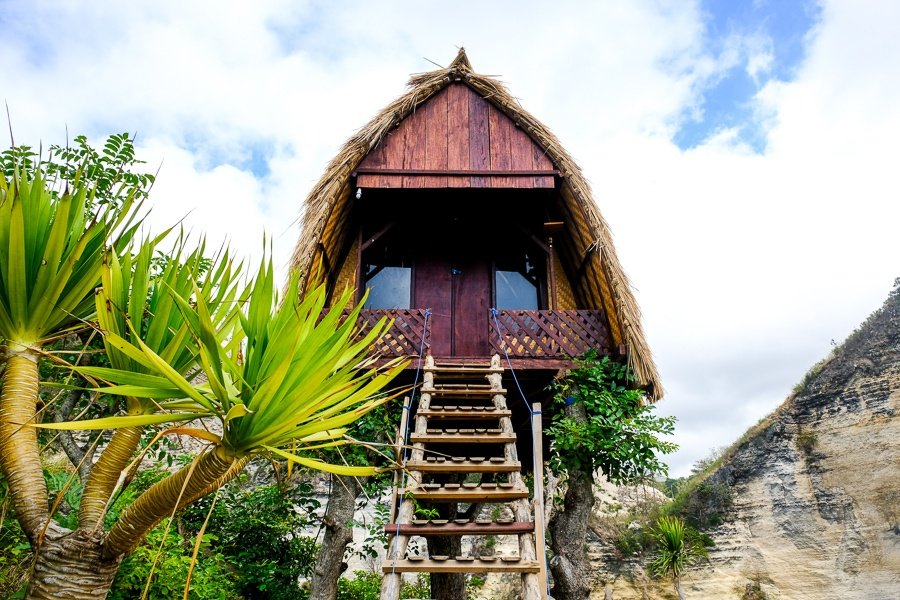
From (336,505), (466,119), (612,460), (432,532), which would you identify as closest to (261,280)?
(432,532)

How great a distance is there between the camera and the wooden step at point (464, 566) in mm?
2764

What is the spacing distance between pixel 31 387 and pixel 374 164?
17.5ft

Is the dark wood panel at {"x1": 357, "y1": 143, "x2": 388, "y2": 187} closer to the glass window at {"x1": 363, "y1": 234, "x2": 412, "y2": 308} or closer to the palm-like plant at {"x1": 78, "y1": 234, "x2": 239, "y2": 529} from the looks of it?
the glass window at {"x1": 363, "y1": 234, "x2": 412, "y2": 308}

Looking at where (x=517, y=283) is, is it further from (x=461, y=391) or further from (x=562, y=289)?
(x=461, y=391)

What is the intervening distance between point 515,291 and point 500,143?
6.85ft

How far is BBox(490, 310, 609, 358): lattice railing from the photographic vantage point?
6176 millimetres

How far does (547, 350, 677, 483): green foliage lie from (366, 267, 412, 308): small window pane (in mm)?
2736

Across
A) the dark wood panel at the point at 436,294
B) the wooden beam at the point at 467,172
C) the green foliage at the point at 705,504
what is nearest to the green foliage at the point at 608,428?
the dark wood panel at the point at 436,294

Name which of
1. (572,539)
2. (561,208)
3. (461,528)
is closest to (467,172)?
(561,208)

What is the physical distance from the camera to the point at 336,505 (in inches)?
211

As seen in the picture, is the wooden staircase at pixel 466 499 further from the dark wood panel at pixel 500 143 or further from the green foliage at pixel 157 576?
the dark wood panel at pixel 500 143

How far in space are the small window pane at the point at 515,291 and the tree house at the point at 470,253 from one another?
0.02 meters

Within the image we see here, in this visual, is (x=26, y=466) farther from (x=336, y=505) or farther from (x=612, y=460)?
(x=612, y=460)

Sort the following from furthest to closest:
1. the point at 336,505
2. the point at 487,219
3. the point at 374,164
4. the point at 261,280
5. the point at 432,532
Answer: the point at 487,219, the point at 374,164, the point at 336,505, the point at 432,532, the point at 261,280
